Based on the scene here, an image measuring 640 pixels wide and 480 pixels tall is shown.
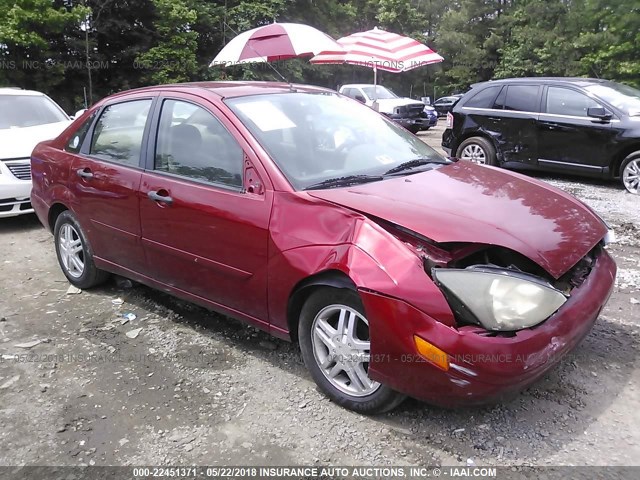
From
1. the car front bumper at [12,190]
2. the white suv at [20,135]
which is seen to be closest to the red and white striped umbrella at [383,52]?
the white suv at [20,135]

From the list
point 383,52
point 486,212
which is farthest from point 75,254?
point 383,52

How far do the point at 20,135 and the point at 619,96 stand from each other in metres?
8.13

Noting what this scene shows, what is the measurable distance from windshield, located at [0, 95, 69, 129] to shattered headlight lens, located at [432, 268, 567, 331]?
712 centimetres

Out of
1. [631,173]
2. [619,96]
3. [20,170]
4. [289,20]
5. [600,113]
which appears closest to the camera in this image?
[20,170]

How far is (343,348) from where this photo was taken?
279cm

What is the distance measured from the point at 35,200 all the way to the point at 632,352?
16.0 feet

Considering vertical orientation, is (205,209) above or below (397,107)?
below

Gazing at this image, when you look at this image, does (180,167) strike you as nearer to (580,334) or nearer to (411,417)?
(411,417)

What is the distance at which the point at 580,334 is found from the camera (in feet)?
8.77

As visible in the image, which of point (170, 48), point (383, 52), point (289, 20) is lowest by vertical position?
point (383, 52)

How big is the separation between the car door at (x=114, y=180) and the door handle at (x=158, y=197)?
172 millimetres

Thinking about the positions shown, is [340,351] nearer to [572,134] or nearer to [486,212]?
[486,212]

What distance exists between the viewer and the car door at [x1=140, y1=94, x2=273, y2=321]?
3.07m

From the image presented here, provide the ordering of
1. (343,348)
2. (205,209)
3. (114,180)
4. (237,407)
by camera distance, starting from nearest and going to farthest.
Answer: (343,348)
(237,407)
(205,209)
(114,180)
